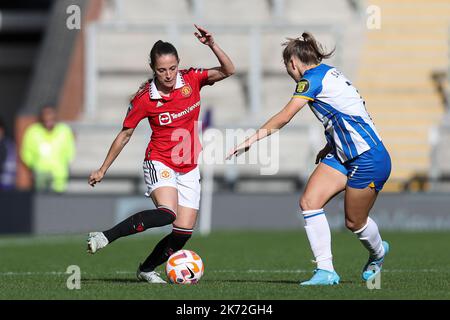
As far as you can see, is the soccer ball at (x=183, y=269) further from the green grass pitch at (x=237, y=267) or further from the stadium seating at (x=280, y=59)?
the stadium seating at (x=280, y=59)

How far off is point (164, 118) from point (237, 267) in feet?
8.70

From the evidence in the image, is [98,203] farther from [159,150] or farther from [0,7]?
[0,7]

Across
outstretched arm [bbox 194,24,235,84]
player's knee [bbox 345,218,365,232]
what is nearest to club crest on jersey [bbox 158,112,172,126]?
outstretched arm [bbox 194,24,235,84]

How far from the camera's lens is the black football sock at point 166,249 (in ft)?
34.2

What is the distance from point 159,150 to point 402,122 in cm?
Answer: 1514

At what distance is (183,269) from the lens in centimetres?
1009

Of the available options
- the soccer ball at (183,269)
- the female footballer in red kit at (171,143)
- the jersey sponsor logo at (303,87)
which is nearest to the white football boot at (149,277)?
the female footballer in red kit at (171,143)

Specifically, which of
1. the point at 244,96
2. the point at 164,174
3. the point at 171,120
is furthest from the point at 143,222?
the point at 244,96

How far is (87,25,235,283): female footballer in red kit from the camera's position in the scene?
10.2 m

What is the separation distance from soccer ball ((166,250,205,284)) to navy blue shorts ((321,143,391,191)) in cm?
139

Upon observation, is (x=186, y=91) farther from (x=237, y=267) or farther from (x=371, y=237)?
(x=237, y=267)

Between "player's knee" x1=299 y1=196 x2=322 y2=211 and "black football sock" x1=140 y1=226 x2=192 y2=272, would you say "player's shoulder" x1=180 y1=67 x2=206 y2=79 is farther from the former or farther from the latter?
"player's knee" x1=299 y1=196 x2=322 y2=211

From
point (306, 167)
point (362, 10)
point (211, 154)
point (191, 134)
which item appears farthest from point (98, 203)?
point (191, 134)

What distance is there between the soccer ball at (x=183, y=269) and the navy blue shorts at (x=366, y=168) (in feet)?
4.55
